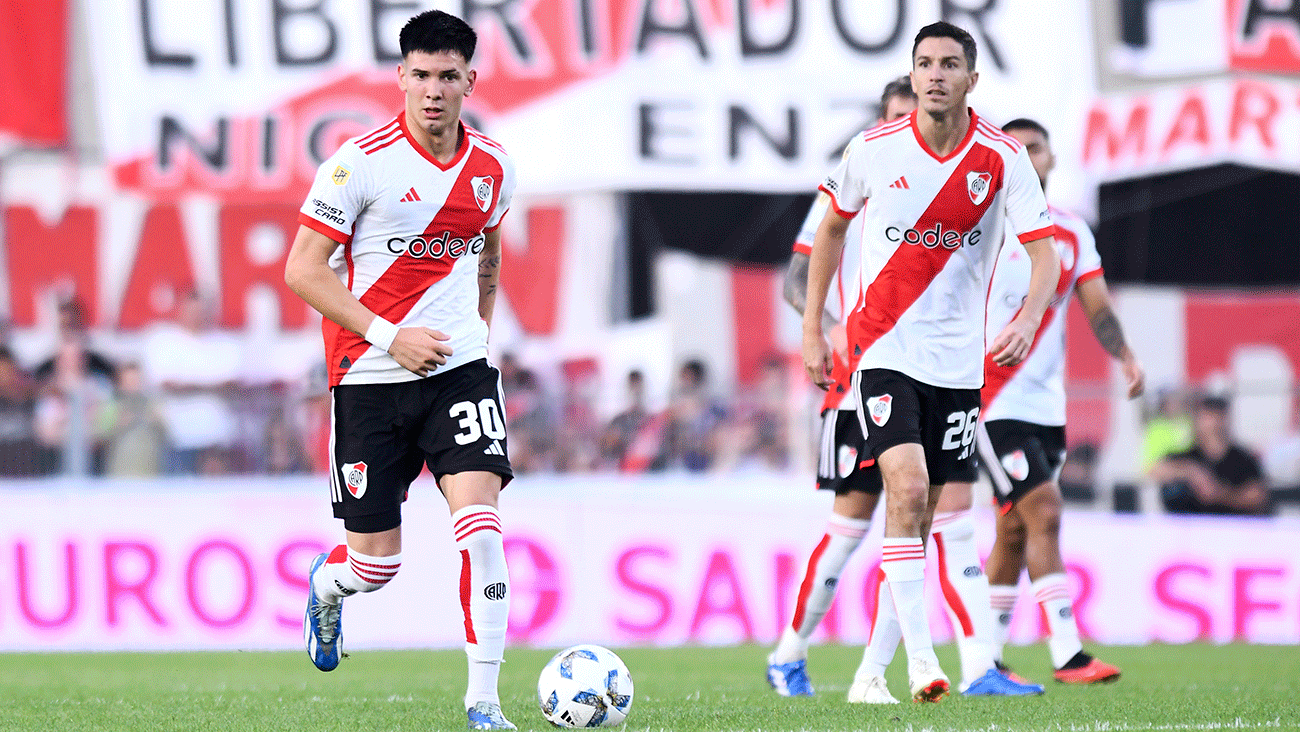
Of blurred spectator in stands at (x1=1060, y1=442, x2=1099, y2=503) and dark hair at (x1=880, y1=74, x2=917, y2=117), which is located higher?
dark hair at (x1=880, y1=74, x2=917, y2=117)

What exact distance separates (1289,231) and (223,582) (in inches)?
329

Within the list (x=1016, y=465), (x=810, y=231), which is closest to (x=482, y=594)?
(x=810, y=231)

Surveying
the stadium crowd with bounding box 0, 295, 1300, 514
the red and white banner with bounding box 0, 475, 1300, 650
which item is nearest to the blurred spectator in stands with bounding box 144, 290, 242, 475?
the stadium crowd with bounding box 0, 295, 1300, 514

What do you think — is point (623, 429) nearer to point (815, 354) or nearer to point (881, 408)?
point (815, 354)

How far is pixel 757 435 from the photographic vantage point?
11.4 m

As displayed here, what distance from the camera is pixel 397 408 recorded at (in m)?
5.77

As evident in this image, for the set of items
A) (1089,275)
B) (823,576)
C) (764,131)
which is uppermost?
(764,131)

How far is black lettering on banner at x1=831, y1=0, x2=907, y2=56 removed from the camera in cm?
1295

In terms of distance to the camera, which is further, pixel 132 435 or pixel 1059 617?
pixel 132 435

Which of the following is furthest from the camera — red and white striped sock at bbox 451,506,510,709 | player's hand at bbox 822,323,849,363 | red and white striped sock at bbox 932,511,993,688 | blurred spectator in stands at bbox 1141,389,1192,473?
blurred spectator in stands at bbox 1141,389,1192,473

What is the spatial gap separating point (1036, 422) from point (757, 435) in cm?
385

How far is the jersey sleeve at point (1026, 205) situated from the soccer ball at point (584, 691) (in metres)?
2.08

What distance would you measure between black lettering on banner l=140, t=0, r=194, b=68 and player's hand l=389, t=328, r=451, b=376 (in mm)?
8420

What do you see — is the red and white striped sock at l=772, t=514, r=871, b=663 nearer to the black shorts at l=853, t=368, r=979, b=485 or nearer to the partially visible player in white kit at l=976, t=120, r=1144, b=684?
the black shorts at l=853, t=368, r=979, b=485
